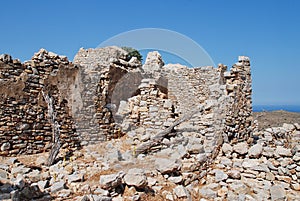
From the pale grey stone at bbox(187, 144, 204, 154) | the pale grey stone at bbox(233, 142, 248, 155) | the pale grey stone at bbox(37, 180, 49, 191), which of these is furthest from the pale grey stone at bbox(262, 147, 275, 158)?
the pale grey stone at bbox(37, 180, 49, 191)

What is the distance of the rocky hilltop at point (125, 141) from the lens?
18.8ft

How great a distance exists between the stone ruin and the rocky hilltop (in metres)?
0.03

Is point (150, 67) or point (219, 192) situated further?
point (150, 67)

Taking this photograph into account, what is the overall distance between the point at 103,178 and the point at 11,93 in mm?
4290

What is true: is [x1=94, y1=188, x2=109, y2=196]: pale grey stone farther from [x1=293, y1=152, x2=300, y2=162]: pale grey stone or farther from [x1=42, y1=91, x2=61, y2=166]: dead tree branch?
[x1=293, y1=152, x2=300, y2=162]: pale grey stone

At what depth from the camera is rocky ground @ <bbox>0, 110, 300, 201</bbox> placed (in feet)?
17.7

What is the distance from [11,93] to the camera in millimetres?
7707

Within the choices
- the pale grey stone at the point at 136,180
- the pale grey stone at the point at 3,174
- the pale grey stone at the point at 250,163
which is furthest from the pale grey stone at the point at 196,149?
the pale grey stone at the point at 3,174

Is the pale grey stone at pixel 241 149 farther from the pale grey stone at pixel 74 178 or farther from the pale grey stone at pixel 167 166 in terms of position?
the pale grey stone at pixel 74 178

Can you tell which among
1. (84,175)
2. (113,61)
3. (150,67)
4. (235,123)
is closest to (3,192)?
(84,175)

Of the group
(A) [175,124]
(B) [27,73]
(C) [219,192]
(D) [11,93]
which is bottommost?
(C) [219,192]

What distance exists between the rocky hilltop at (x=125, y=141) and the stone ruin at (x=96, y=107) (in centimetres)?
3

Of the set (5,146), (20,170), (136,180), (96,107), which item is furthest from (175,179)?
(5,146)

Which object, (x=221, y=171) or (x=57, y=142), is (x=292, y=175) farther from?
(x=57, y=142)
